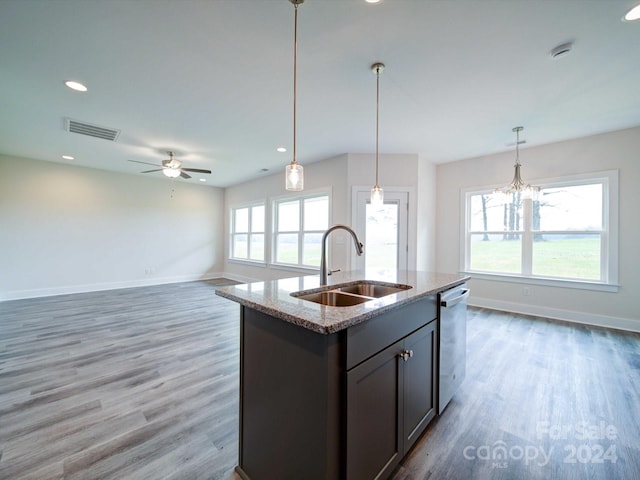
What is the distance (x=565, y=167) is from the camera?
4004 millimetres

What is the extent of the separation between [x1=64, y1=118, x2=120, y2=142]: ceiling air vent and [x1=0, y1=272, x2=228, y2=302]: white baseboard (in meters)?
3.69

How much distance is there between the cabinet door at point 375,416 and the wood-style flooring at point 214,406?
0.82ft

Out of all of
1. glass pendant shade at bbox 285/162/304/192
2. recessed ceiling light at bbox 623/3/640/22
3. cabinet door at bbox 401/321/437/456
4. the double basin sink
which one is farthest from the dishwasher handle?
recessed ceiling light at bbox 623/3/640/22

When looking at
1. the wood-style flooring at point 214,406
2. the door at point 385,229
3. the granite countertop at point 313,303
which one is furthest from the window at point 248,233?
the granite countertop at point 313,303

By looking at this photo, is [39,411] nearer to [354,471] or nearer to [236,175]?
[354,471]

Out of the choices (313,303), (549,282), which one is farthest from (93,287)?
(549,282)

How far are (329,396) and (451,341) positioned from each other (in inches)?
51.3

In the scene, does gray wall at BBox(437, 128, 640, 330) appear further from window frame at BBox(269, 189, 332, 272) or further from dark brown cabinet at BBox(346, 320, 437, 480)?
dark brown cabinet at BBox(346, 320, 437, 480)

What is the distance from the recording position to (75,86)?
8.73 ft

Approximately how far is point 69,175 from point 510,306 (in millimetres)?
9010

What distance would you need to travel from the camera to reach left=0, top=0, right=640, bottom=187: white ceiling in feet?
5.83

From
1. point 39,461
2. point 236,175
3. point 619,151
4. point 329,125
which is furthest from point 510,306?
point 236,175

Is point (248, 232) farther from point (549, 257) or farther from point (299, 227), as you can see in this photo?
point (549, 257)

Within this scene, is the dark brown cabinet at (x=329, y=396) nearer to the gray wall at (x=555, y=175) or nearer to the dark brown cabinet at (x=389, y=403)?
the dark brown cabinet at (x=389, y=403)
